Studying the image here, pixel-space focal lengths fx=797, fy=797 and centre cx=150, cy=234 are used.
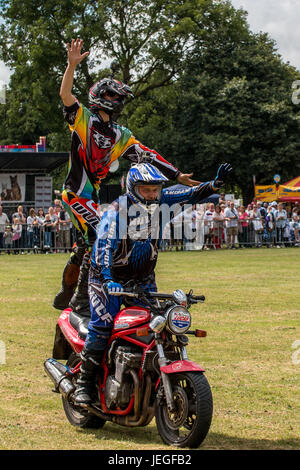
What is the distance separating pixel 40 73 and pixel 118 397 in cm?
4254

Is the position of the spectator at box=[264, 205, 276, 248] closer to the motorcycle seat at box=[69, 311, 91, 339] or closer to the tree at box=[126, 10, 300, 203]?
the tree at box=[126, 10, 300, 203]

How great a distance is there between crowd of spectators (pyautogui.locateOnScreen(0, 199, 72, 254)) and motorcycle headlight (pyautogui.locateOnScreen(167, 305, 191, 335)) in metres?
24.1

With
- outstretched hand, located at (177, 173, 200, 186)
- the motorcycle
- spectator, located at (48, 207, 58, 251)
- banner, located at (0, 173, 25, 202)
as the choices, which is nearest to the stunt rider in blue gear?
the motorcycle

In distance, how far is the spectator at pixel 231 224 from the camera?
30672mm

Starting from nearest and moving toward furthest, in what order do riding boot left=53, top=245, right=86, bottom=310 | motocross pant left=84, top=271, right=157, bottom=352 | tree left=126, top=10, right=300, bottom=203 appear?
motocross pant left=84, top=271, right=157, bottom=352
riding boot left=53, top=245, right=86, bottom=310
tree left=126, top=10, right=300, bottom=203

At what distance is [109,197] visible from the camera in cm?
3219

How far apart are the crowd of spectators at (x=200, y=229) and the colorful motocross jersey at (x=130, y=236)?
21482 mm

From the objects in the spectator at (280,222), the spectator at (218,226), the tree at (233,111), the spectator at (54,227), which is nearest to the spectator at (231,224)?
the spectator at (218,226)

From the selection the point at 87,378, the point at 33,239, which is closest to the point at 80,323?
the point at 87,378

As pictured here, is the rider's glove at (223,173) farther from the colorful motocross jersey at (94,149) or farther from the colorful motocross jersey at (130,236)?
the colorful motocross jersey at (94,149)

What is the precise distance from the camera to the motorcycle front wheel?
16.7 feet

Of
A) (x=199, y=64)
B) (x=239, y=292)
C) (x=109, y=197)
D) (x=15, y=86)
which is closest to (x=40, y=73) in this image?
(x=15, y=86)

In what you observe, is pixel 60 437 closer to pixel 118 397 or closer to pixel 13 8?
pixel 118 397

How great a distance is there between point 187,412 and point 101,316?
3.54ft
